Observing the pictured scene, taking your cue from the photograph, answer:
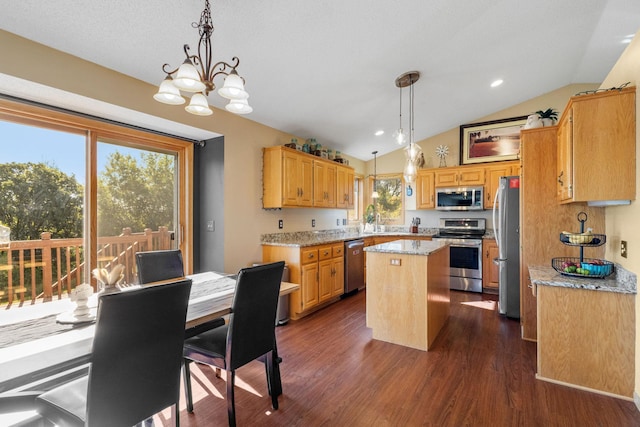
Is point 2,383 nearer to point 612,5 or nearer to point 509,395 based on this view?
point 509,395

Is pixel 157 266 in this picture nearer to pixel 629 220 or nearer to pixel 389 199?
pixel 629 220

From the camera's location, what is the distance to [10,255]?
2.30 m

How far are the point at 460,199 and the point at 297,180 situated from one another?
3.07 meters

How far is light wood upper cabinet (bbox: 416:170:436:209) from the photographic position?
5.68 m

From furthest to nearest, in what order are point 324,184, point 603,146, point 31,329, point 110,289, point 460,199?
point 460,199 < point 324,184 < point 603,146 < point 110,289 < point 31,329

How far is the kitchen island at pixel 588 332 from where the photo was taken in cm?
212

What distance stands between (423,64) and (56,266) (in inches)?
158

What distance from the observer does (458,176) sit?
17.9 feet

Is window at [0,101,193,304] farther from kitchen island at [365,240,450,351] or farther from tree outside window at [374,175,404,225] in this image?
tree outside window at [374,175,404,225]

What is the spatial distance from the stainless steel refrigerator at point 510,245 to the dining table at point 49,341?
328 cm

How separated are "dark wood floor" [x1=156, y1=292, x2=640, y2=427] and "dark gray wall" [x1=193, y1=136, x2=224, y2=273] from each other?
48.9 inches

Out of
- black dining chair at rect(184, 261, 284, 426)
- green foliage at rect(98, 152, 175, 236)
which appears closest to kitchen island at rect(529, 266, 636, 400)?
black dining chair at rect(184, 261, 284, 426)

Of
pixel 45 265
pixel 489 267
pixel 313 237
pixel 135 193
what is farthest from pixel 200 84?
pixel 489 267

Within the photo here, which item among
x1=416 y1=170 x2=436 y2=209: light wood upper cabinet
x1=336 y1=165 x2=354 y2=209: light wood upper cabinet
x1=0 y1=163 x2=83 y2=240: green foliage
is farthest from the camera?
x1=416 y1=170 x2=436 y2=209: light wood upper cabinet
